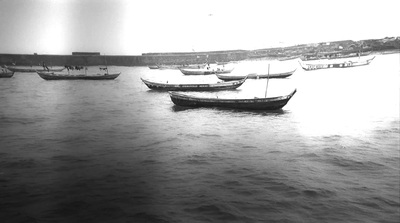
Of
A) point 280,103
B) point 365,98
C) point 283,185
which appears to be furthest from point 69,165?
point 365,98

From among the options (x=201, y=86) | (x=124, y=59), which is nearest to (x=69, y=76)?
(x=201, y=86)

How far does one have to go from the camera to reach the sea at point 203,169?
7.37m

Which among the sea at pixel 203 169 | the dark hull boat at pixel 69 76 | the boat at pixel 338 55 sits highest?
the boat at pixel 338 55

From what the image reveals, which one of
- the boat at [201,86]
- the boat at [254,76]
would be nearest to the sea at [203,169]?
the boat at [201,86]

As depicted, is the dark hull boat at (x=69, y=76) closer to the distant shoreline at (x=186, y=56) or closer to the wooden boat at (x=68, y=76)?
the wooden boat at (x=68, y=76)

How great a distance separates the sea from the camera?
24.2ft

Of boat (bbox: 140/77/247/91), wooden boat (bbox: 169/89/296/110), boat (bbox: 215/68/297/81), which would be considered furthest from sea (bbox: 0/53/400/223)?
boat (bbox: 215/68/297/81)

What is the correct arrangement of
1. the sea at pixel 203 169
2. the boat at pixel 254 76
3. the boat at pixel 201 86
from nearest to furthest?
1. the sea at pixel 203 169
2. the boat at pixel 201 86
3. the boat at pixel 254 76

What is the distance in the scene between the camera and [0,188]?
28.6ft

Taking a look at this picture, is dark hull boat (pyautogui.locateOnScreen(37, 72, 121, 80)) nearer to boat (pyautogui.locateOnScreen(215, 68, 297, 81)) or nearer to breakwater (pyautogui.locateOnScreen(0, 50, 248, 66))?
boat (pyautogui.locateOnScreen(215, 68, 297, 81))

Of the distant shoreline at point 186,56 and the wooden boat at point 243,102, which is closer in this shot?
the wooden boat at point 243,102

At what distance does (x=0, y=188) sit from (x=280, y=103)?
61.5 ft

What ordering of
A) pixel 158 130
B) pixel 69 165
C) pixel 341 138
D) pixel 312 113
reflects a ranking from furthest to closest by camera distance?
pixel 312 113
pixel 158 130
pixel 341 138
pixel 69 165

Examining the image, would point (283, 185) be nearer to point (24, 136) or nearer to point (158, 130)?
point (158, 130)
